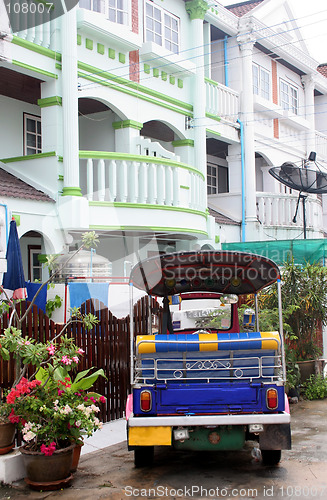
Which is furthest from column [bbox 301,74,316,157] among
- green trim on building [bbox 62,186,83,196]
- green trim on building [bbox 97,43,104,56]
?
green trim on building [bbox 62,186,83,196]

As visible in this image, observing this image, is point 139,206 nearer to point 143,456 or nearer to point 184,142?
point 184,142

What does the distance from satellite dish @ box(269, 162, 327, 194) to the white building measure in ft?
7.20

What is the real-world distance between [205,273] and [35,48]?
7.58 m

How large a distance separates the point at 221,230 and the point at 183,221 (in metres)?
3.62

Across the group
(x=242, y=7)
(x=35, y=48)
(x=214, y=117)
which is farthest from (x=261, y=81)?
(x=35, y=48)

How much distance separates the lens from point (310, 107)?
2466cm

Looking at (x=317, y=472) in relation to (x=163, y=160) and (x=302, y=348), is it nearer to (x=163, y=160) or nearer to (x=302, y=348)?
(x=302, y=348)

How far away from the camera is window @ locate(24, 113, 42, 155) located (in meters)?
14.5

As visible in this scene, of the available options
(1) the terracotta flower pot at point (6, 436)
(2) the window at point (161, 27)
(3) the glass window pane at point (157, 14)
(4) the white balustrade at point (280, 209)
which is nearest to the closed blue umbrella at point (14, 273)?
(1) the terracotta flower pot at point (6, 436)

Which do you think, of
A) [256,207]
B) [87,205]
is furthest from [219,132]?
[87,205]

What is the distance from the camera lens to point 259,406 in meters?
5.95

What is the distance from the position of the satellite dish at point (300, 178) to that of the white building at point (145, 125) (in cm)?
219

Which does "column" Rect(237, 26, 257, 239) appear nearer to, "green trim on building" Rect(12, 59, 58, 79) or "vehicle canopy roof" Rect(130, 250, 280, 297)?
"green trim on building" Rect(12, 59, 58, 79)

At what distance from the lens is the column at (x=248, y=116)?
63.0ft
